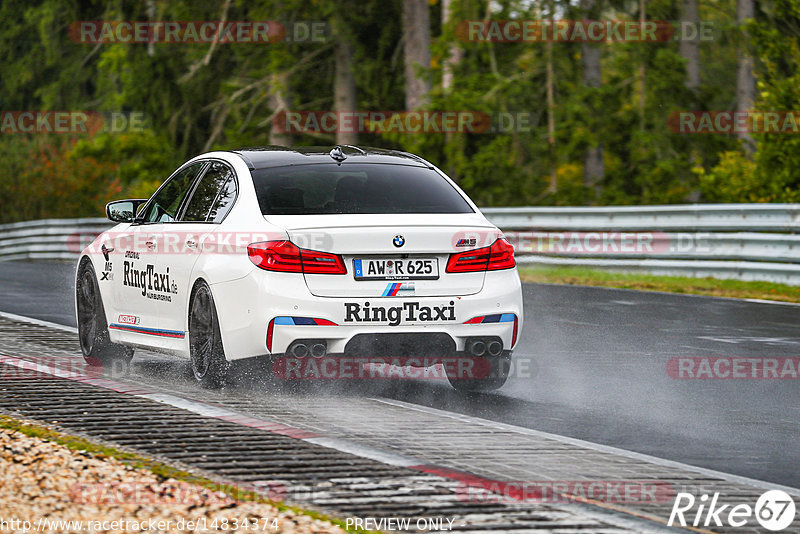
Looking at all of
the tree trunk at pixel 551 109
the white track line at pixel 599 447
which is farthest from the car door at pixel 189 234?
the tree trunk at pixel 551 109

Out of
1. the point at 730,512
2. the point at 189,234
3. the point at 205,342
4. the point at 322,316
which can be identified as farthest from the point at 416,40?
the point at 730,512

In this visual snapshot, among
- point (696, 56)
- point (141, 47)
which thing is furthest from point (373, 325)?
point (696, 56)

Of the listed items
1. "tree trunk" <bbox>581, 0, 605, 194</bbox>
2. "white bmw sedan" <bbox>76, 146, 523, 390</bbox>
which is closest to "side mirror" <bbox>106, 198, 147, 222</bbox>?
"white bmw sedan" <bbox>76, 146, 523, 390</bbox>

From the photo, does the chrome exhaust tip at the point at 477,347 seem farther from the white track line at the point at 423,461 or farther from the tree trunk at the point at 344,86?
the tree trunk at the point at 344,86

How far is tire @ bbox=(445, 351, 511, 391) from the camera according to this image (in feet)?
31.2

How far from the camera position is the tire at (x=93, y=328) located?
10867 mm

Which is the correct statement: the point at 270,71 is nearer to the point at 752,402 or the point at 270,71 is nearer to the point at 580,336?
the point at 580,336

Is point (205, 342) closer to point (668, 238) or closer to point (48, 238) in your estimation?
point (668, 238)

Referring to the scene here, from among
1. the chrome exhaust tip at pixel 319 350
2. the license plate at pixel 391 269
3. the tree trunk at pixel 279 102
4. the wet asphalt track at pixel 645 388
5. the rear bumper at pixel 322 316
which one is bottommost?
the wet asphalt track at pixel 645 388

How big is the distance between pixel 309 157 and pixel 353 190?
0.59 m

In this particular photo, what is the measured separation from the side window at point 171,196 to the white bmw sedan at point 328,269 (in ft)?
0.64

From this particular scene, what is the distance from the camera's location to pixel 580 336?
13.1m

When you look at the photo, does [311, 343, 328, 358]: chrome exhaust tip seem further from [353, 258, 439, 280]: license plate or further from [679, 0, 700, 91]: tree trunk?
[679, 0, 700, 91]: tree trunk

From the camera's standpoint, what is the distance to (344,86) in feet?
110
